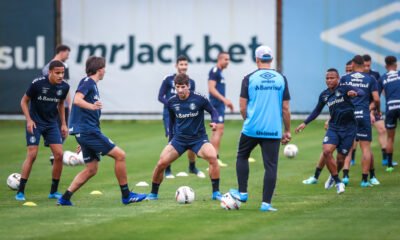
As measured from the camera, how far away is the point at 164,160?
52.3ft

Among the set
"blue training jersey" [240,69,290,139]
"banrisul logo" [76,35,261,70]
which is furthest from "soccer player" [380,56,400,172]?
"banrisul logo" [76,35,261,70]

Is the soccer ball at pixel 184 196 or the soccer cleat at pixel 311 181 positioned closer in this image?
the soccer ball at pixel 184 196

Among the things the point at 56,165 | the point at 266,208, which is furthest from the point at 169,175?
Answer: the point at 266,208

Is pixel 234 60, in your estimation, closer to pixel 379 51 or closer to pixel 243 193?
pixel 379 51

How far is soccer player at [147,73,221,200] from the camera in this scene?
16.0m

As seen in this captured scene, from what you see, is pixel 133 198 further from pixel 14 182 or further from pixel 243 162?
pixel 14 182

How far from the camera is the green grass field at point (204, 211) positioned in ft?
41.2

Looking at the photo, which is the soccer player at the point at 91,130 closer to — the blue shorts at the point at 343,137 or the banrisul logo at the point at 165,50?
the blue shorts at the point at 343,137

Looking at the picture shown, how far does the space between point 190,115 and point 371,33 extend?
17.1 m

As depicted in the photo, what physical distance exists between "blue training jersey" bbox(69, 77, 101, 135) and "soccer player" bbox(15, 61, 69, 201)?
140 cm

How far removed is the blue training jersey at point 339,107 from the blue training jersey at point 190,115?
6.87 ft

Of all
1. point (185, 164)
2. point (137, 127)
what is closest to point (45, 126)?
point (185, 164)

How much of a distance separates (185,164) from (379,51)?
11871mm

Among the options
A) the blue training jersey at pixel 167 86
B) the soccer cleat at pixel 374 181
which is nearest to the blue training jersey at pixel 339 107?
the soccer cleat at pixel 374 181
